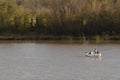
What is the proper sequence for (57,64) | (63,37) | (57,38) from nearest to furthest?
(57,64) < (57,38) < (63,37)

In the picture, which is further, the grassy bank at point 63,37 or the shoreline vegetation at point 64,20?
the shoreline vegetation at point 64,20

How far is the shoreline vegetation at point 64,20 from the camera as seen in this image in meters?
63.5

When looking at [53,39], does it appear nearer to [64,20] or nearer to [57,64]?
[64,20]

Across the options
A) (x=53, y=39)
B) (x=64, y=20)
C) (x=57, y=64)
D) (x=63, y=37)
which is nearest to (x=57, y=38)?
(x=53, y=39)

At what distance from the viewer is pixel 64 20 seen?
66.2 metres

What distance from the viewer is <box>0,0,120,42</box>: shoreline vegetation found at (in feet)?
208

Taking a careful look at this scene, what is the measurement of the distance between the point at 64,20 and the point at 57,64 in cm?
3314

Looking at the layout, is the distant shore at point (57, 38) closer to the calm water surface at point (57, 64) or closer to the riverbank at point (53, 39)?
the riverbank at point (53, 39)

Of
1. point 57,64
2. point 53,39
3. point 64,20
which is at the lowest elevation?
point 53,39

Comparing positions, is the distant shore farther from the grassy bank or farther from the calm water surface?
the calm water surface

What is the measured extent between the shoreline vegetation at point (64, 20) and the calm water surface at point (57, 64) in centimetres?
1709

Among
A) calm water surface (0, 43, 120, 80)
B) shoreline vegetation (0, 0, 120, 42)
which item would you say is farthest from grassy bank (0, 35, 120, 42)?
calm water surface (0, 43, 120, 80)

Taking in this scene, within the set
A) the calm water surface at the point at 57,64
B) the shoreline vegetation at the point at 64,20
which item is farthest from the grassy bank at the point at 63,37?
the calm water surface at the point at 57,64

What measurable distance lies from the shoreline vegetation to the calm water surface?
17.1 meters
